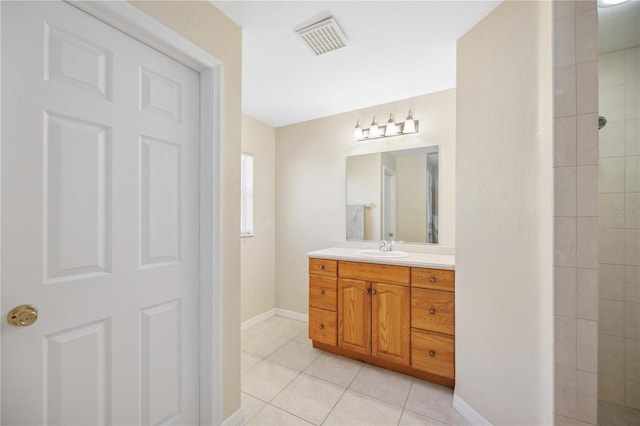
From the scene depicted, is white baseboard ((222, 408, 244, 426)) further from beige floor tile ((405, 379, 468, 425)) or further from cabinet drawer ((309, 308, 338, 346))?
beige floor tile ((405, 379, 468, 425))

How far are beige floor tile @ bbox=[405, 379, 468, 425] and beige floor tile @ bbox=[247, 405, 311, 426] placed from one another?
74 centimetres

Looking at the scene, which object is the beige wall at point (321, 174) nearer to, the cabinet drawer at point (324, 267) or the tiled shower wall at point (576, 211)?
the cabinet drawer at point (324, 267)

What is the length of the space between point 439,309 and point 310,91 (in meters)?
2.11

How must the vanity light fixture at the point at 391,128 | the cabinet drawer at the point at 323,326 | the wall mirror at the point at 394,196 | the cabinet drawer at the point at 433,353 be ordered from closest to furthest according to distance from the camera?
the cabinet drawer at the point at 433,353
the cabinet drawer at the point at 323,326
the wall mirror at the point at 394,196
the vanity light fixture at the point at 391,128

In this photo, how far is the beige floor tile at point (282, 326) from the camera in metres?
2.85

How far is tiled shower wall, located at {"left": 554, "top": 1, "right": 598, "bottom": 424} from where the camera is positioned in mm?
1048

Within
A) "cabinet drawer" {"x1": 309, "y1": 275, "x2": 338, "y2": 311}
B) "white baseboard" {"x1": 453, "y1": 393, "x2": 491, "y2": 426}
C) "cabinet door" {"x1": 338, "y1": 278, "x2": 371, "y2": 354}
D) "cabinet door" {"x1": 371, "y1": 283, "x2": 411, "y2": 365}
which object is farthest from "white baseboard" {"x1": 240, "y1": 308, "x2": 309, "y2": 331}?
"white baseboard" {"x1": 453, "y1": 393, "x2": 491, "y2": 426}

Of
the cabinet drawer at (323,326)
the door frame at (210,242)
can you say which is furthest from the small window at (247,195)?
the door frame at (210,242)

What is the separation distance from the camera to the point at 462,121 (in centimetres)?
170

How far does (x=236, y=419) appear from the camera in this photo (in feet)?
5.17

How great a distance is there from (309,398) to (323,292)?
2.63ft

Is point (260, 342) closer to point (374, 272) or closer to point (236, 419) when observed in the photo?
point (236, 419)

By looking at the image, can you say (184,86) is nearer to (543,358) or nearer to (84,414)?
(84,414)

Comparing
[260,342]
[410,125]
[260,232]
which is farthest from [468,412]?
[260,232]
